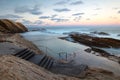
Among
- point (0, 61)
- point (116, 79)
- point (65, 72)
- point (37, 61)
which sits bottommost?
point (116, 79)

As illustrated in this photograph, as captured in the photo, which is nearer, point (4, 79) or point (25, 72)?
point (4, 79)

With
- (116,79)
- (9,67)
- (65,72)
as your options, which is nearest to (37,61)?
(65,72)

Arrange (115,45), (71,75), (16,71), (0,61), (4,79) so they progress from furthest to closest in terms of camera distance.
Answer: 1. (115,45)
2. (71,75)
3. (0,61)
4. (16,71)
5. (4,79)

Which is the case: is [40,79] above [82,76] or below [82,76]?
above

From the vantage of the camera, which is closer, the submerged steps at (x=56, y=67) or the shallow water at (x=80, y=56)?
the submerged steps at (x=56, y=67)

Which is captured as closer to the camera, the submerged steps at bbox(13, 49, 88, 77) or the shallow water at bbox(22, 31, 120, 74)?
the submerged steps at bbox(13, 49, 88, 77)

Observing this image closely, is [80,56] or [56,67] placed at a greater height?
[56,67]

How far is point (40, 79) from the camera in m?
8.73

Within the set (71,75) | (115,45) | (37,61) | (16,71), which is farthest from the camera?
(115,45)

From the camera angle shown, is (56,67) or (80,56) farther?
(80,56)

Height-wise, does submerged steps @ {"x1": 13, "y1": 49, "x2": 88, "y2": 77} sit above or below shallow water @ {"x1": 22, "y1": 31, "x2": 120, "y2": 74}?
above

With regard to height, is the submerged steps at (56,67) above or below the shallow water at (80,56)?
above

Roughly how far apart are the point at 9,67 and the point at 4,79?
4.41ft

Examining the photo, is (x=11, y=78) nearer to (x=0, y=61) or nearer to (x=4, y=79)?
(x=4, y=79)
